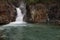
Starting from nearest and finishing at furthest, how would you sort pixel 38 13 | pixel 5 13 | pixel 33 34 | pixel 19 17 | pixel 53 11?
1. pixel 33 34
2. pixel 5 13
3. pixel 38 13
4. pixel 53 11
5. pixel 19 17

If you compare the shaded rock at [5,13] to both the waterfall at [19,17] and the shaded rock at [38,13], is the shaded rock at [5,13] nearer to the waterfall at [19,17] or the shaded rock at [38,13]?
the waterfall at [19,17]

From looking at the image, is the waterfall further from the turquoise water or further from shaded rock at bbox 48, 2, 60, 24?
the turquoise water

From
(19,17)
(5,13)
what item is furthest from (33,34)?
(19,17)

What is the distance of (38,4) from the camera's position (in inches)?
1182

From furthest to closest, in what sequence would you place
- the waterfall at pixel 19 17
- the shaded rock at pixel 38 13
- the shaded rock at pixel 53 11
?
the waterfall at pixel 19 17 < the shaded rock at pixel 53 11 < the shaded rock at pixel 38 13

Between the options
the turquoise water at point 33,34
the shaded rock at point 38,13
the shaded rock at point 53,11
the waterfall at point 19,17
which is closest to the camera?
the turquoise water at point 33,34

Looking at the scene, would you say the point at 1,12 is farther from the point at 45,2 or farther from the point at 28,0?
the point at 45,2

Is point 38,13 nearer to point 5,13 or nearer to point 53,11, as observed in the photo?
point 53,11

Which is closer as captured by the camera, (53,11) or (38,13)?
(38,13)

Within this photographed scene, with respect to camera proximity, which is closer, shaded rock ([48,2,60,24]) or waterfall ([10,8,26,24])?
shaded rock ([48,2,60,24])

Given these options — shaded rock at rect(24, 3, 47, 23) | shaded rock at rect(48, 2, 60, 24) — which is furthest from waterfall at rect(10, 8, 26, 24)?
shaded rock at rect(48, 2, 60, 24)

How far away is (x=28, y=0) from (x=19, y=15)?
3.77 metres

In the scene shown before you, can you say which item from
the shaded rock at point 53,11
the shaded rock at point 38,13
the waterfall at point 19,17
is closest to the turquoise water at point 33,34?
the shaded rock at point 38,13

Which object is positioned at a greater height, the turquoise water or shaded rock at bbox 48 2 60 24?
shaded rock at bbox 48 2 60 24
